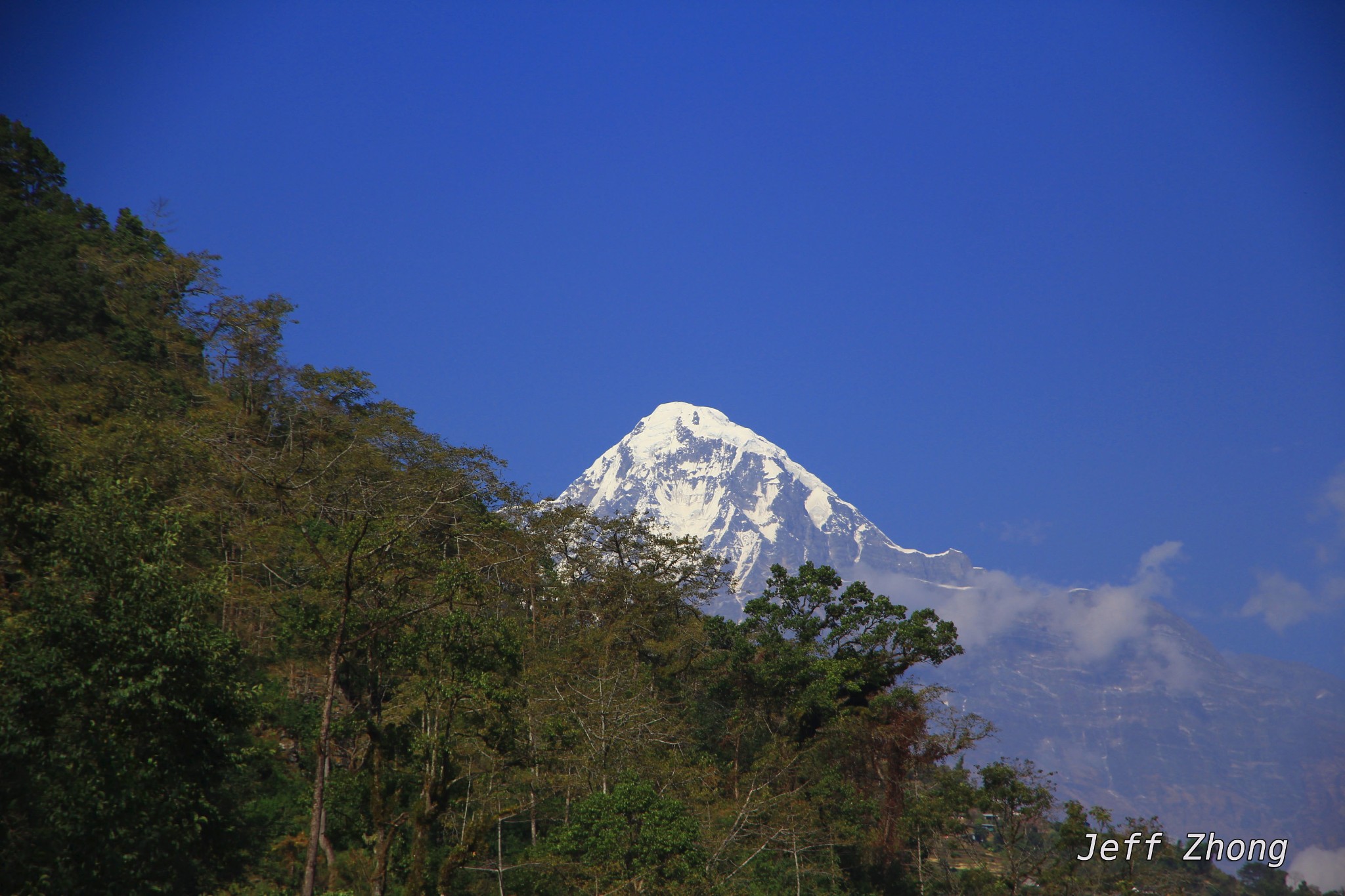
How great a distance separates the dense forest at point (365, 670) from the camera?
38.4 ft

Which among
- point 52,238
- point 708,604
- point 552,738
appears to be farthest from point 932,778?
point 52,238

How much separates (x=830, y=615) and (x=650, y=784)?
19.4 m

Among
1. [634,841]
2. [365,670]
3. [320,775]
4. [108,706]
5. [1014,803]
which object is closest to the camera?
[108,706]

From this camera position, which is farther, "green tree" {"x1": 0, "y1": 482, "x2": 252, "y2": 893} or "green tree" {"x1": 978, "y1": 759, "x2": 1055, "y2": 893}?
"green tree" {"x1": 978, "y1": 759, "x2": 1055, "y2": 893}

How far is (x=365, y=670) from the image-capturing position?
23000 millimetres

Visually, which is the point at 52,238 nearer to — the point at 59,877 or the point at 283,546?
the point at 283,546

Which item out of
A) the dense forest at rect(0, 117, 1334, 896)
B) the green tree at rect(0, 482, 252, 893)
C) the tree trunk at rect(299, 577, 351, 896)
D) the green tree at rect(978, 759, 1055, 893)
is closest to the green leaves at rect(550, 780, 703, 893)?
the dense forest at rect(0, 117, 1334, 896)

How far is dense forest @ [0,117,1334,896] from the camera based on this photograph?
38.4 feet

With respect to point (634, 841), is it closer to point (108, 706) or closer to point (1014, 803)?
point (108, 706)

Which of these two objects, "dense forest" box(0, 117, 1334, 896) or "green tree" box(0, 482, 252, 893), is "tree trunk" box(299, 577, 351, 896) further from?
"green tree" box(0, 482, 252, 893)

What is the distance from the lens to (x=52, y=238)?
3697 cm

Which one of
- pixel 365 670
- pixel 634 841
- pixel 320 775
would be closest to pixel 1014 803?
pixel 634 841

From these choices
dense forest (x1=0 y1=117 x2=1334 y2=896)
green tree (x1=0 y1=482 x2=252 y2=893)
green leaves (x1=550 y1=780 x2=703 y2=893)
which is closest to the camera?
green tree (x1=0 y1=482 x2=252 y2=893)

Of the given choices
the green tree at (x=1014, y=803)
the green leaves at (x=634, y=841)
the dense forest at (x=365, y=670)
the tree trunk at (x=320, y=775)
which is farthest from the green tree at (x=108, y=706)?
the green tree at (x=1014, y=803)
